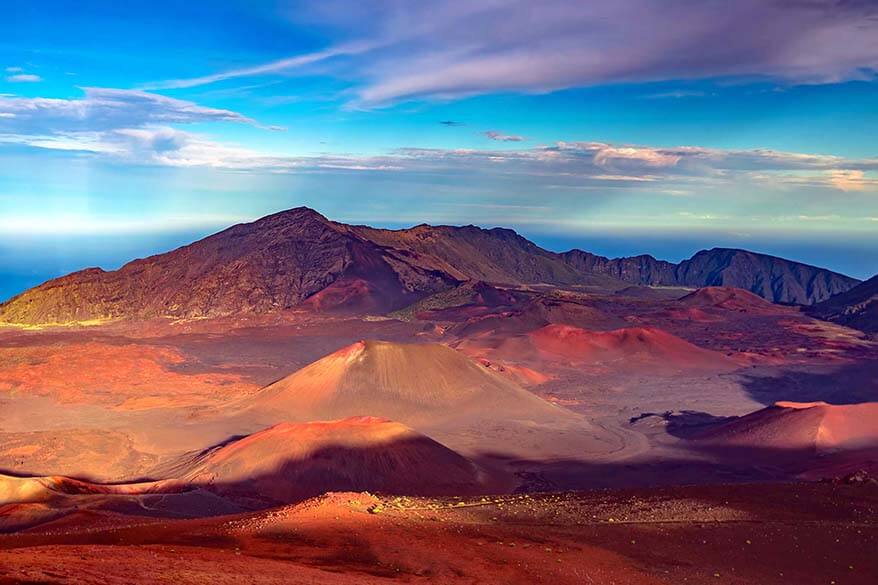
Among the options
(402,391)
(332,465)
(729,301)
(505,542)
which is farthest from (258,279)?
(505,542)

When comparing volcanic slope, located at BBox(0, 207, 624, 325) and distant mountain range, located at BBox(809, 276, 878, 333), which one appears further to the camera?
distant mountain range, located at BBox(809, 276, 878, 333)

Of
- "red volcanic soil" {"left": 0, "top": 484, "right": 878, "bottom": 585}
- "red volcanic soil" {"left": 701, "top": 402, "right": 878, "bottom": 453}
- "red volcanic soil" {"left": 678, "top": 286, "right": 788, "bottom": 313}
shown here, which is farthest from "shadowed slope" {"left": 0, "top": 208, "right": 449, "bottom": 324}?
"red volcanic soil" {"left": 0, "top": 484, "right": 878, "bottom": 585}

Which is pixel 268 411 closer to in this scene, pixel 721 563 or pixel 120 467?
pixel 120 467

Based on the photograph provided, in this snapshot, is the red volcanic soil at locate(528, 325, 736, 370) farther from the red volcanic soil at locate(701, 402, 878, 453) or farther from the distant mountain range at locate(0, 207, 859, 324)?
the distant mountain range at locate(0, 207, 859, 324)

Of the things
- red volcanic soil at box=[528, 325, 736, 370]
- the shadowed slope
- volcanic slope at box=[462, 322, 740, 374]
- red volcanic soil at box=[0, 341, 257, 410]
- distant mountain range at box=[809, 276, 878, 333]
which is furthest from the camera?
distant mountain range at box=[809, 276, 878, 333]

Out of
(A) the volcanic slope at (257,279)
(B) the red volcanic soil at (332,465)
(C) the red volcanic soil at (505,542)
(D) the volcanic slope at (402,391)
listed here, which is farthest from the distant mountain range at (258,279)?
(C) the red volcanic soil at (505,542)

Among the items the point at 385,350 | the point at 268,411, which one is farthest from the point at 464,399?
the point at 268,411
